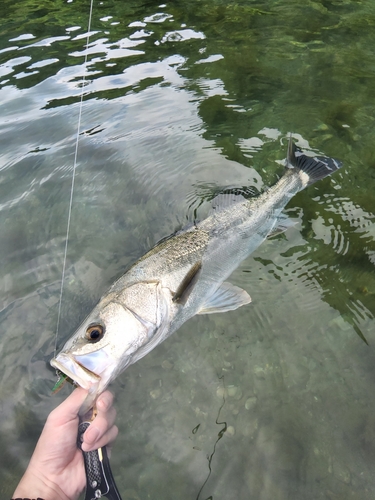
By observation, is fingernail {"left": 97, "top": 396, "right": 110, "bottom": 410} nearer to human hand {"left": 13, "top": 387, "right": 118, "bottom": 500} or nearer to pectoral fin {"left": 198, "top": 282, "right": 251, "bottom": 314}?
human hand {"left": 13, "top": 387, "right": 118, "bottom": 500}

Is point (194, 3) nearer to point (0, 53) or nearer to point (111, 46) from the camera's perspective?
point (111, 46)

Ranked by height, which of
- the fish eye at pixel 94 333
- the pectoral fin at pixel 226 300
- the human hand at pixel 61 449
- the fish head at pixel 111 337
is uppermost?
the fish eye at pixel 94 333

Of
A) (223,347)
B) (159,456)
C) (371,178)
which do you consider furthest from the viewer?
(371,178)

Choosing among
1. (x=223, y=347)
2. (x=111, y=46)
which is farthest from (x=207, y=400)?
(x=111, y=46)

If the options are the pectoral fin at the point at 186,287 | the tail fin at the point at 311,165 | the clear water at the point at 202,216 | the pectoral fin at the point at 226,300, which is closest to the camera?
the clear water at the point at 202,216

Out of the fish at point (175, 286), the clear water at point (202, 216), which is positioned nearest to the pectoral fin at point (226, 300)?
the fish at point (175, 286)

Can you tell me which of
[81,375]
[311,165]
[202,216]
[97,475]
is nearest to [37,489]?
[97,475]

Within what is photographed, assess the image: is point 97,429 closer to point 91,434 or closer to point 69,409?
point 91,434

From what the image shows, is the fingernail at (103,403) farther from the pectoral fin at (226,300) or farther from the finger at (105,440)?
the pectoral fin at (226,300)
